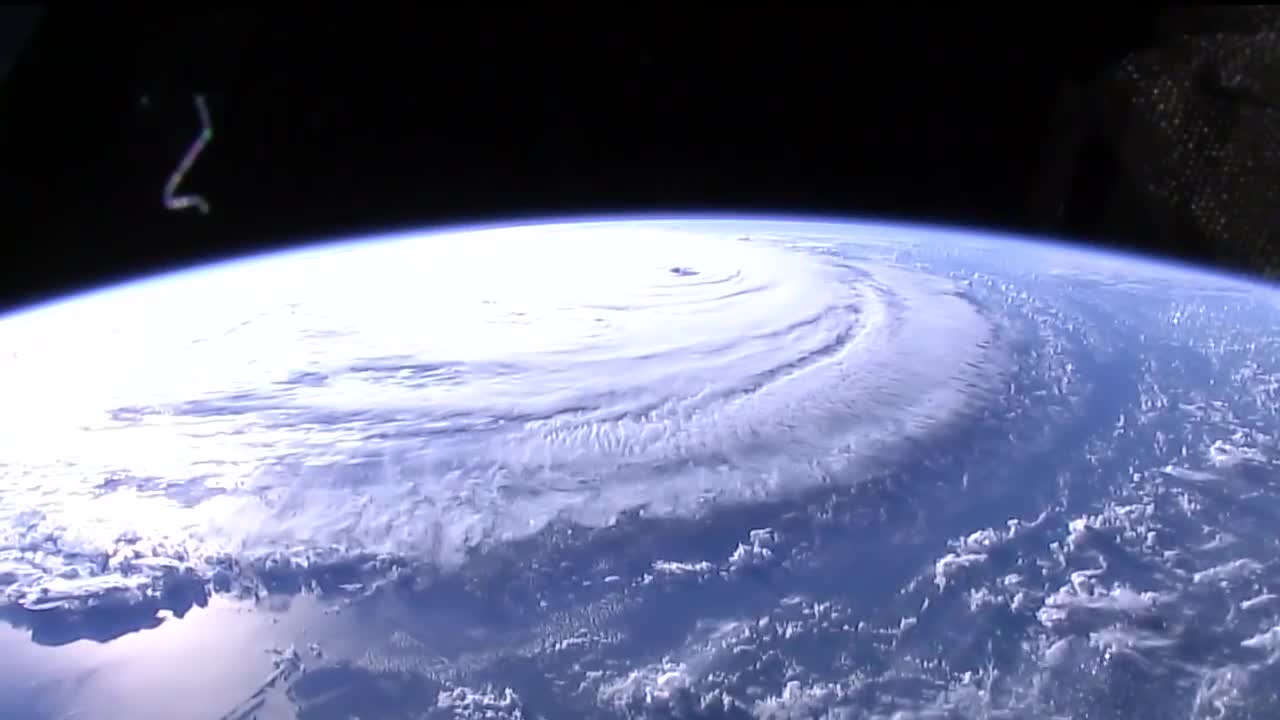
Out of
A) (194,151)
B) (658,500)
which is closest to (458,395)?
(658,500)

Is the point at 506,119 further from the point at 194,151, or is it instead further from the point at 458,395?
the point at 458,395

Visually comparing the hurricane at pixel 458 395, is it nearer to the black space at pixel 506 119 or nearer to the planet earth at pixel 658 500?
the planet earth at pixel 658 500

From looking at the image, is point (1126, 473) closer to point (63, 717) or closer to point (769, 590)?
point (769, 590)

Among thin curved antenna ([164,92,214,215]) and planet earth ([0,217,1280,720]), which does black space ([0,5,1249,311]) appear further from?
planet earth ([0,217,1280,720])

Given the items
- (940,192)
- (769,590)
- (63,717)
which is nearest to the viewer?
(63,717)

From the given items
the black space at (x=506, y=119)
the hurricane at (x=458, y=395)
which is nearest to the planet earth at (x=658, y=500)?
the hurricane at (x=458, y=395)

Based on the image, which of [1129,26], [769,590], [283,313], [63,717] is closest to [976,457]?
[769,590]
